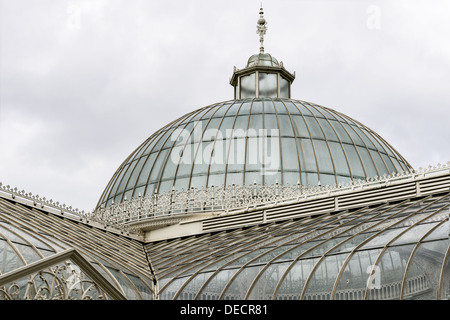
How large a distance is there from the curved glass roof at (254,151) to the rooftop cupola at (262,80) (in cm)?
347

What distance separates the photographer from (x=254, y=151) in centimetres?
2856

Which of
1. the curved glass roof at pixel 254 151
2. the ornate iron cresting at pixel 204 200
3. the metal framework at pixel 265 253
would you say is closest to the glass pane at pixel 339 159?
the curved glass roof at pixel 254 151

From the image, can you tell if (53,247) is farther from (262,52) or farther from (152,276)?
(262,52)

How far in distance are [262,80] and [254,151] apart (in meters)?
9.11

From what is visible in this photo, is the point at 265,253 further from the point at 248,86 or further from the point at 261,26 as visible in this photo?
the point at 261,26

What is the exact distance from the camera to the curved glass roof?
92.2 ft

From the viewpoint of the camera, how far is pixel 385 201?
21.2 metres

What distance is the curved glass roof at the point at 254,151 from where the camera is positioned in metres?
28.1

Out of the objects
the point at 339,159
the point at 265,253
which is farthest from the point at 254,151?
the point at 265,253

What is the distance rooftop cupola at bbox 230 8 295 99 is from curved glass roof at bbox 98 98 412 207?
3.47m

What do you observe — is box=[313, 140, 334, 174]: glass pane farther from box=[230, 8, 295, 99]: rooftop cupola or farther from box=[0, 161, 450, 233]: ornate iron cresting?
box=[230, 8, 295, 99]: rooftop cupola

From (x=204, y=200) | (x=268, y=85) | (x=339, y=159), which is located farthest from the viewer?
(x=268, y=85)

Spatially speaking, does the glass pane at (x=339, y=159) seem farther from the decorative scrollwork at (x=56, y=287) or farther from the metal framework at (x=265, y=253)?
the decorative scrollwork at (x=56, y=287)
